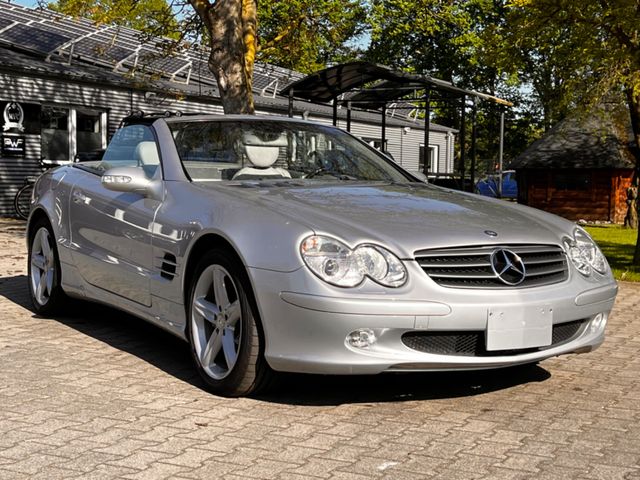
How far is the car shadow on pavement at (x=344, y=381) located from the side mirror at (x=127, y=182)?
109 cm

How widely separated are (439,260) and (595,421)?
1100 mm

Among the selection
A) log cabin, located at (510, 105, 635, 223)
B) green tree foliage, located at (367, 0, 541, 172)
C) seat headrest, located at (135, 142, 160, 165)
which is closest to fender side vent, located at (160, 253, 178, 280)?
seat headrest, located at (135, 142, 160, 165)

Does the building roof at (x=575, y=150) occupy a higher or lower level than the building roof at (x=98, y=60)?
lower

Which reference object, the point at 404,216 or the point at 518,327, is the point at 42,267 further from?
the point at 518,327

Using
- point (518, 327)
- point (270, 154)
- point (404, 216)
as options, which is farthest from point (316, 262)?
point (270, 154)

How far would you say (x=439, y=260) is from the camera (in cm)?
457

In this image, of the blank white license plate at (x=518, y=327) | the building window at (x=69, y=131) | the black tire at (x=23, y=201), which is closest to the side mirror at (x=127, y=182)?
the blank white license plate at (x=518, y=327)

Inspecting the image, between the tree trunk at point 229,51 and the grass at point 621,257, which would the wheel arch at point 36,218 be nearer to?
the tree trunk at point 229,51

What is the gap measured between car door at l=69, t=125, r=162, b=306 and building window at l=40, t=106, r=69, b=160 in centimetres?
1644

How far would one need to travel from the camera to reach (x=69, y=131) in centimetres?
2317

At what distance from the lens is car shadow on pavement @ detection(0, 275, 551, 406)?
4.98 meters

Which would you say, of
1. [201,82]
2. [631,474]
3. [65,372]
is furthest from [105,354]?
[201,82]

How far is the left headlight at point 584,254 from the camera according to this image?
16.8 ft

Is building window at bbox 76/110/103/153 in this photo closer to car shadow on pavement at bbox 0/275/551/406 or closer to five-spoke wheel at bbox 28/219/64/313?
five-spoke wheel at bbox 28/219/64/313
